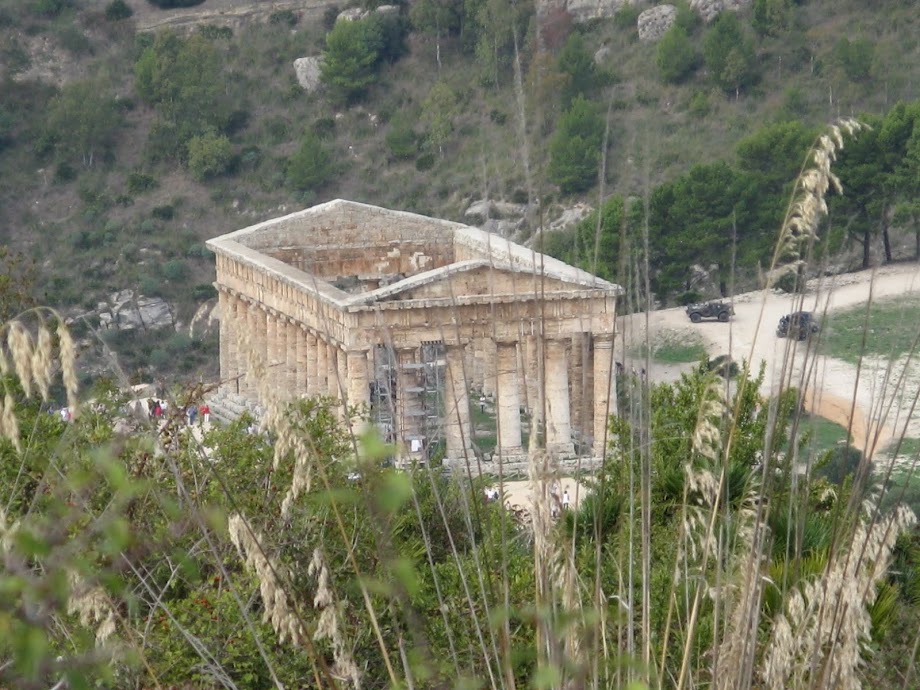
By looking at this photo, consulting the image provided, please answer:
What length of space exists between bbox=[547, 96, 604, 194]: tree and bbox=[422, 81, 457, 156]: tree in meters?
6.40

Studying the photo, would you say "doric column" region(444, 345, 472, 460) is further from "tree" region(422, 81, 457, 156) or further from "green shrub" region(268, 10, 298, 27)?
"green shrub" region(268, 10, 298, 27)

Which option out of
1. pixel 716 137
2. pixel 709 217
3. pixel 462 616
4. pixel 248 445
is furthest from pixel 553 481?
pixel 716 137

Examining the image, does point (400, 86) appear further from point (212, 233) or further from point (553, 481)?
point (553, 481)

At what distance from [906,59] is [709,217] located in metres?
18.3

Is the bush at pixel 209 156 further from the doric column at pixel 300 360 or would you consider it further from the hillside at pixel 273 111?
the doric column at pixel 300 360

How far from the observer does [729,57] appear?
216ft

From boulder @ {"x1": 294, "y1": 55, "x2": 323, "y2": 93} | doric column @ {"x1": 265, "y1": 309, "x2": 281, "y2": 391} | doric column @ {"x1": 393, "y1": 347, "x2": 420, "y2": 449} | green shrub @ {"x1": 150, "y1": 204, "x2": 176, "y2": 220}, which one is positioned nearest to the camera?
doric column @ {"x1": 393, "y1": 347, "x2": 420, "y2": 449}

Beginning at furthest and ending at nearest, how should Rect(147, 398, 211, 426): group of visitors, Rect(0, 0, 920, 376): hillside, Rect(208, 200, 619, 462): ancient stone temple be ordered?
Rect(0, 0, 920, 376): hillside → Rect(208, 200, 619, 462): ancient stone temple → Rect(147, 398, 211, 426): group of visitors

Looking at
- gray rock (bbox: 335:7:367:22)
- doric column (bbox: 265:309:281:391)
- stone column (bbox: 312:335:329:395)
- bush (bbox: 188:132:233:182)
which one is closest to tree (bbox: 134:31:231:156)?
bush (bbox: 188:132:233:182)

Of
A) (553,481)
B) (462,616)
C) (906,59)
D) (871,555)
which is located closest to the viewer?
(553,481)

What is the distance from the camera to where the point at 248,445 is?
1805cm

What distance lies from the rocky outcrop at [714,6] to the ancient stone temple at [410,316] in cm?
2885

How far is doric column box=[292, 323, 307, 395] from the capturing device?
134 feet

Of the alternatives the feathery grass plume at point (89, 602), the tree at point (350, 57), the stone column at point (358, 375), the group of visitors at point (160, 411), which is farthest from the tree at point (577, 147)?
the feathery grass plume at point (89, 602)
